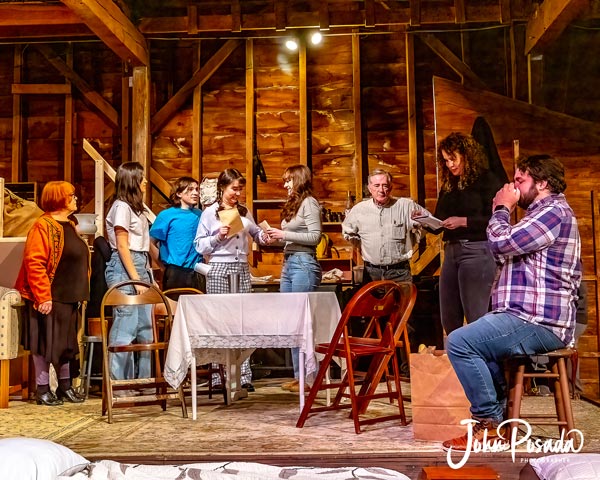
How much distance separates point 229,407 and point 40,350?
1471 millimetres

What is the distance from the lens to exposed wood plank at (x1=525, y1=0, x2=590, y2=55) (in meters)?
6.59

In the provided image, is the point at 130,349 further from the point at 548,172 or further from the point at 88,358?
the point at 548,172

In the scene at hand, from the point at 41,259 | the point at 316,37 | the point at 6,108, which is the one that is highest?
the point at 316,37

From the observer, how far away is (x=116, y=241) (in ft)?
17.7

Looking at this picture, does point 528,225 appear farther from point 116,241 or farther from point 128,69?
point 128,69

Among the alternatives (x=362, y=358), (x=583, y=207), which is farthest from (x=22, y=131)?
(x=583, y=207)

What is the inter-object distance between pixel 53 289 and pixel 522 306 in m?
3.46

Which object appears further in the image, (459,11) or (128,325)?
(459,11)

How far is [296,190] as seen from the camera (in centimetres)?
536

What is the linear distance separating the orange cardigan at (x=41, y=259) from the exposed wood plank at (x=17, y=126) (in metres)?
3.57

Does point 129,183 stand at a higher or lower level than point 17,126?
lower

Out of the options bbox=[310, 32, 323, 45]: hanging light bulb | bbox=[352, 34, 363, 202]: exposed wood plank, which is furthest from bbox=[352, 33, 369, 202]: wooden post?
bbox=[310, 32, 323, 45]: hanging light bulb

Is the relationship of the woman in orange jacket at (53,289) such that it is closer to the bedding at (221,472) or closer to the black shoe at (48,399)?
the black shoe at (48,399)

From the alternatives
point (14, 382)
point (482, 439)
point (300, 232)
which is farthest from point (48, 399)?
point (482, 439)
